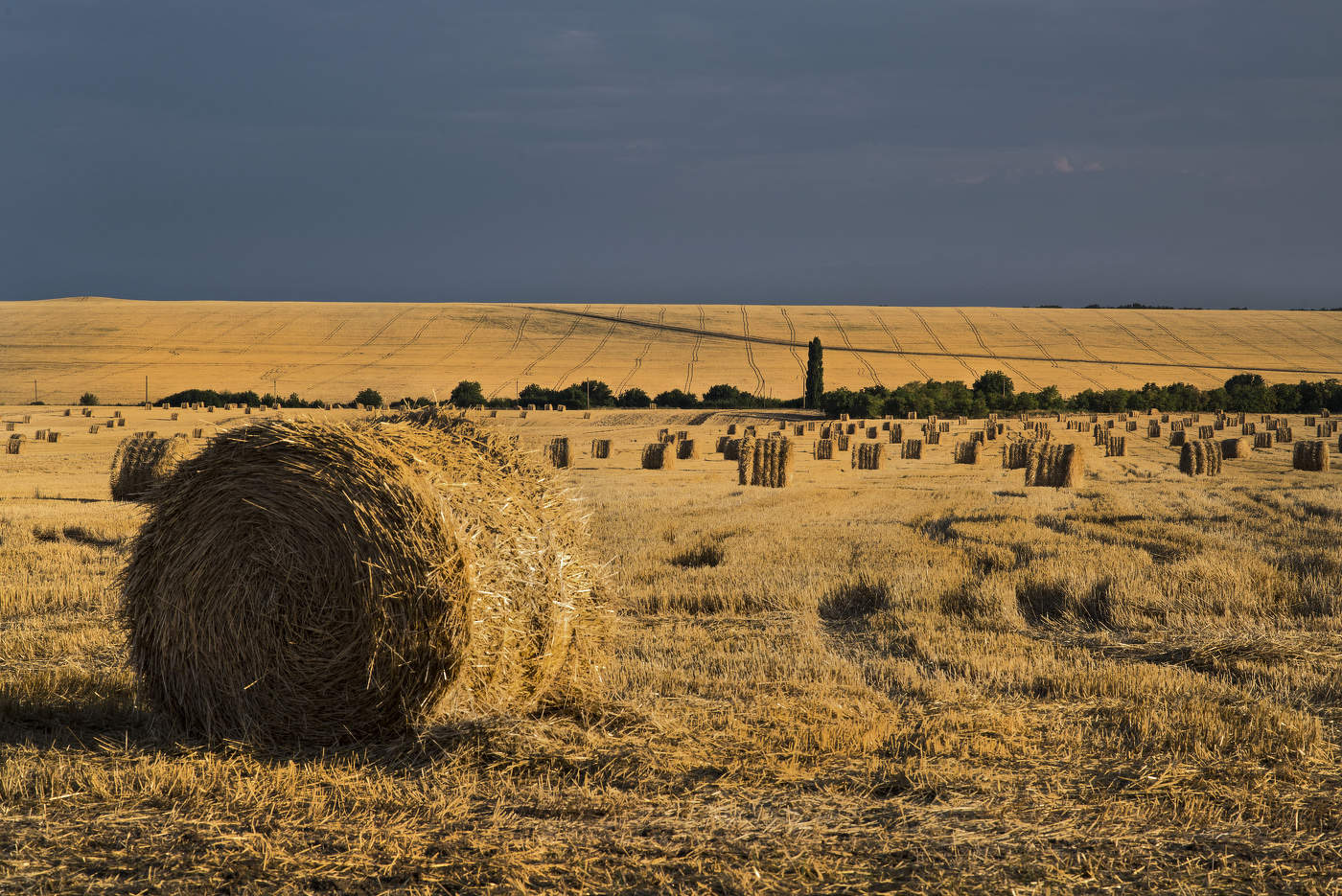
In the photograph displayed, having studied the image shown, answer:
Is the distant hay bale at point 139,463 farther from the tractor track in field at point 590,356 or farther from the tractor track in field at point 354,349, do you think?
the tractor track in field at point 590,356

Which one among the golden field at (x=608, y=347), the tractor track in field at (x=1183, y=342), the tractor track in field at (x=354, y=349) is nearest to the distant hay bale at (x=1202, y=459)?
the golden field at (x=608, y=347)

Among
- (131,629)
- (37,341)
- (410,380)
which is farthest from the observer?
(37,341)

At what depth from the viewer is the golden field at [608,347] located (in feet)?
267

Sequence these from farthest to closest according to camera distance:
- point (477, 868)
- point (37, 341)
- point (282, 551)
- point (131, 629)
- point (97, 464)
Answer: point (37, 341)
point (97, 464)
point (131, 629)
point (282, 551)
point (477, 868)

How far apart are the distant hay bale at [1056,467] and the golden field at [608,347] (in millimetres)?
53370

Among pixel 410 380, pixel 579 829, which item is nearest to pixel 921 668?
pixel 579 829

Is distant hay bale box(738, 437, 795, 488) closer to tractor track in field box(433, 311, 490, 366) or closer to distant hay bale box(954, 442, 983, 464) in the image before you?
distant hay bale box(954, 442, 983, 464)

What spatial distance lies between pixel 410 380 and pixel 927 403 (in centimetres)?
3850

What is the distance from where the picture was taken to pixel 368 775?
609 cm

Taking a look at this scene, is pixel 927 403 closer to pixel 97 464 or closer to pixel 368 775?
pixel 97 464

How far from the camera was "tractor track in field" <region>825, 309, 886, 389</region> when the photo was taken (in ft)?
268

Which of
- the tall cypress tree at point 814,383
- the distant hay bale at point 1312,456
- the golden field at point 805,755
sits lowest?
the golden field at point 805,755

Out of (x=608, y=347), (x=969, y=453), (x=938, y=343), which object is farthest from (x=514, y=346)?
(x=969, y=453)

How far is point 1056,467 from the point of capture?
82.4 ft
